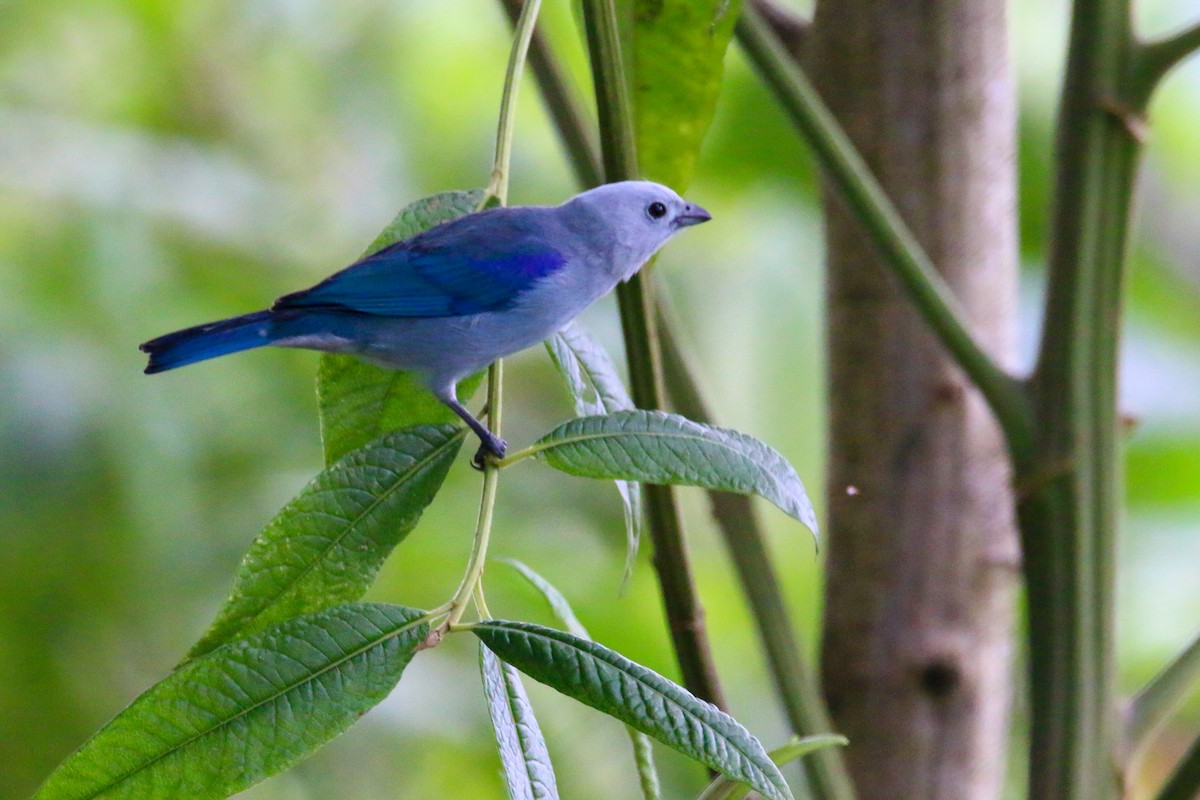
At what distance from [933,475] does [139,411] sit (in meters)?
1.73

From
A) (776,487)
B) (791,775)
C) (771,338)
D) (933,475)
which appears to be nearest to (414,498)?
(776,487)

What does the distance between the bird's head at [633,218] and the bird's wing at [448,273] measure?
6 centimetres

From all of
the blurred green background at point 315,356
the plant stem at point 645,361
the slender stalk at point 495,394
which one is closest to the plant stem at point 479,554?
the slender stalk at point 495,394

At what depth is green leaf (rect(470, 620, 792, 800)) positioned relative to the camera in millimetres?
660

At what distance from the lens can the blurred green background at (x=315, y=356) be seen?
98.7 inches

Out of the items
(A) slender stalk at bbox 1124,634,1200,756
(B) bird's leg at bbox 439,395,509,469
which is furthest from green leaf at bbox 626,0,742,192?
(A) slender stalk at bbox 1124,634,1200,756

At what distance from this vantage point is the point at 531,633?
0.74 metres

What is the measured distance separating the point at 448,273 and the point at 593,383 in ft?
0.88

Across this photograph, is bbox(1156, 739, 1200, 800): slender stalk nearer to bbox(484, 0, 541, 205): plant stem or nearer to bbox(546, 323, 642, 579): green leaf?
bbox(546, 323, 642, 579): green leaf

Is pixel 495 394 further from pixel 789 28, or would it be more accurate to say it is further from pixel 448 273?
pixel 789 28

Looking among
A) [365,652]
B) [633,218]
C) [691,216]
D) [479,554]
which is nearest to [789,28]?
[691,216]

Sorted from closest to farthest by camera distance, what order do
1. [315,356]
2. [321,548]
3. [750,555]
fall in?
1. [321,548]
2. [750,555]
3. [315,356]

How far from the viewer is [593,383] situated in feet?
3.21

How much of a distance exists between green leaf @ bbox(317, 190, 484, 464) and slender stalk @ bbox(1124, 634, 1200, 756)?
0.73 meters
